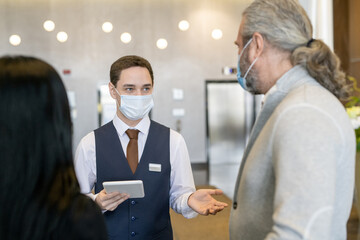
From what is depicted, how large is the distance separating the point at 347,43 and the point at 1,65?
5.96 m

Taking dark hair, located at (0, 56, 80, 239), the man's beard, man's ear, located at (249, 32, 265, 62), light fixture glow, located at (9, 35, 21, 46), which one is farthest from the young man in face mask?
light fixture glow, located at (9, 35, 21, 46)

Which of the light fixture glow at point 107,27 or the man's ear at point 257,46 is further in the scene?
the light fixture glow at point 107,27

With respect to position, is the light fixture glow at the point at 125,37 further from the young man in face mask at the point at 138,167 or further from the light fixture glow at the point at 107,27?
the young man in face mask at the point at 138,167

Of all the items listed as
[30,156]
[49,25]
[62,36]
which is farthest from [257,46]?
[49,25]

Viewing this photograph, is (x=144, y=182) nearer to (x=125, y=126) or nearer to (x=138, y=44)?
(x=125, y=126)

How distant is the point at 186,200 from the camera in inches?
88.6

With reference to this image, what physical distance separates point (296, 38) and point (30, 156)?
3.11 feet

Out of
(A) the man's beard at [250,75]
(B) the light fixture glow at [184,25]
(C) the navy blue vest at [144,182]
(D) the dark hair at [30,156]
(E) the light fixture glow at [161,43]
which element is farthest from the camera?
(E) the light fixture glow at [161,43]

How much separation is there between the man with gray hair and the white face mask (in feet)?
3.29

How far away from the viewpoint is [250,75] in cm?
154

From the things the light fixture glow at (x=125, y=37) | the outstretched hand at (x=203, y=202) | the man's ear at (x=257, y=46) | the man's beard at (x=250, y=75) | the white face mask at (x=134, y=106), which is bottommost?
the outstretched hand at (x=203, y=202)

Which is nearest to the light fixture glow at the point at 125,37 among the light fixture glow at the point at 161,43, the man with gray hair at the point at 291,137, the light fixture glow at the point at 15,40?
the light fixture glow at the point at 161,43

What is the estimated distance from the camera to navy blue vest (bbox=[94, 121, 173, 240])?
227cm

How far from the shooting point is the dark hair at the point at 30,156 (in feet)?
3.17
